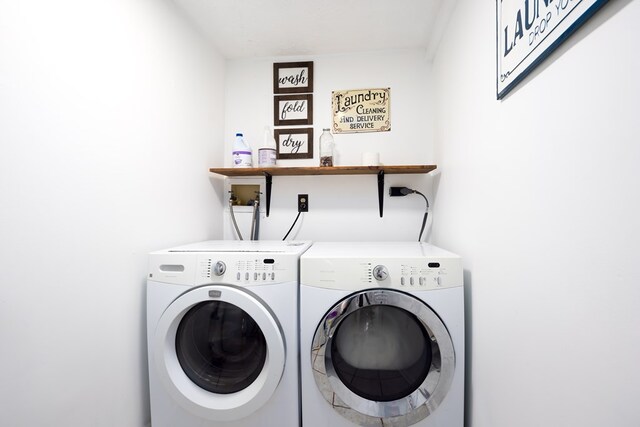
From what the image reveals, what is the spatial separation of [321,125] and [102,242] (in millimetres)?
1373

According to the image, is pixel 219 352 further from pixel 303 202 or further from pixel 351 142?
pixel 351 142

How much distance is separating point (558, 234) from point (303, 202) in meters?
1.38

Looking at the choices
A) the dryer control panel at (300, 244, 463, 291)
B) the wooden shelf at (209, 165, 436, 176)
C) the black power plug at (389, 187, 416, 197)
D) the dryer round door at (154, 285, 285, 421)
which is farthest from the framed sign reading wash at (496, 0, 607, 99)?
the dryer round door at (154, 285, 285, 421)

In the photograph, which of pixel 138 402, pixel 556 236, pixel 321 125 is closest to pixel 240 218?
pixel 321 125

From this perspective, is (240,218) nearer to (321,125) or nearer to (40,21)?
(321,125)

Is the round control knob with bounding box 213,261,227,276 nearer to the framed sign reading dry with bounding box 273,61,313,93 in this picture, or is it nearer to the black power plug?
the black power plug

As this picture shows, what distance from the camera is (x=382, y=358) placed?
3.59ft

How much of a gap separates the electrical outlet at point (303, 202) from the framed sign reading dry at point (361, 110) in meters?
0.50

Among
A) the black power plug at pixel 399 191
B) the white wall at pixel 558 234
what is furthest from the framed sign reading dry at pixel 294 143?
the white wall at pixel 558 234

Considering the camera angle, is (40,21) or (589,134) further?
(40,21)

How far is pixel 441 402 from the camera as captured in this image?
39.0 inches

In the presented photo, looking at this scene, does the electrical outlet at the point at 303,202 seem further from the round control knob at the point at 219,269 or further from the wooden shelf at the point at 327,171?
the round control knob at the point at 219,269

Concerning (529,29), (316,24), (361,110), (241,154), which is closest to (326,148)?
(361,110)

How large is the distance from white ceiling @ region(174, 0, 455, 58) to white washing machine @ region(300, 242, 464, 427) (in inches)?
50.8
